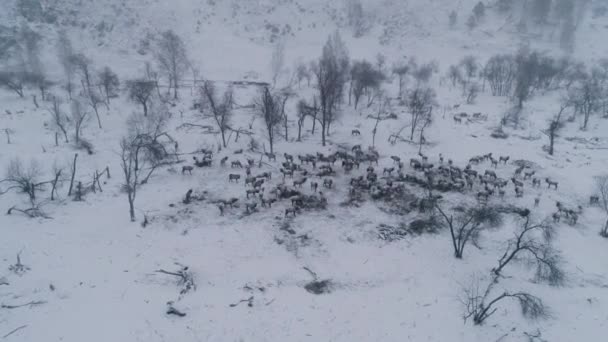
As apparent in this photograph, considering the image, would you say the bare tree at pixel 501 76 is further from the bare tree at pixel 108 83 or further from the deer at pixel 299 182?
the bare tree at pixel 108 83

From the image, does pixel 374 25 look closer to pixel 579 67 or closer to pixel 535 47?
pixel 535 47

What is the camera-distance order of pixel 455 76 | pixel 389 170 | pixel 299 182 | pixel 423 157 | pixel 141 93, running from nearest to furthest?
1. pixel 299 182
2. pixel 389 170
3. pixel 423 157
4. pixel 141 93
5. pixel 455 76

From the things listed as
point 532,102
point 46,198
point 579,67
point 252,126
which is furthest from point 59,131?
point 579,67

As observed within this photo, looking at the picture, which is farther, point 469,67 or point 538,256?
point 469,67

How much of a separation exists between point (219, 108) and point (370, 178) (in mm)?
20694

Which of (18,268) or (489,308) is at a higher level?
(18,268)

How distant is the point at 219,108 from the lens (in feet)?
139

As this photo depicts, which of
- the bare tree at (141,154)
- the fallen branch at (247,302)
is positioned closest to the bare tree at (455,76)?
the bare tree at (141,154)

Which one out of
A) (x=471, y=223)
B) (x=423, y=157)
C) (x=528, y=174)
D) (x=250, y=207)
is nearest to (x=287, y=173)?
(x=250, y=207)

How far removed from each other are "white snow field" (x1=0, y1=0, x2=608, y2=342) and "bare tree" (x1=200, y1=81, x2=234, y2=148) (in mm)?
1537

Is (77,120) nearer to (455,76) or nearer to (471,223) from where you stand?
(471,223)

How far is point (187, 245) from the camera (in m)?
24.0

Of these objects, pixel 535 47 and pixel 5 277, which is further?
pixel 535 47

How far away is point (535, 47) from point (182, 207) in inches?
3637
